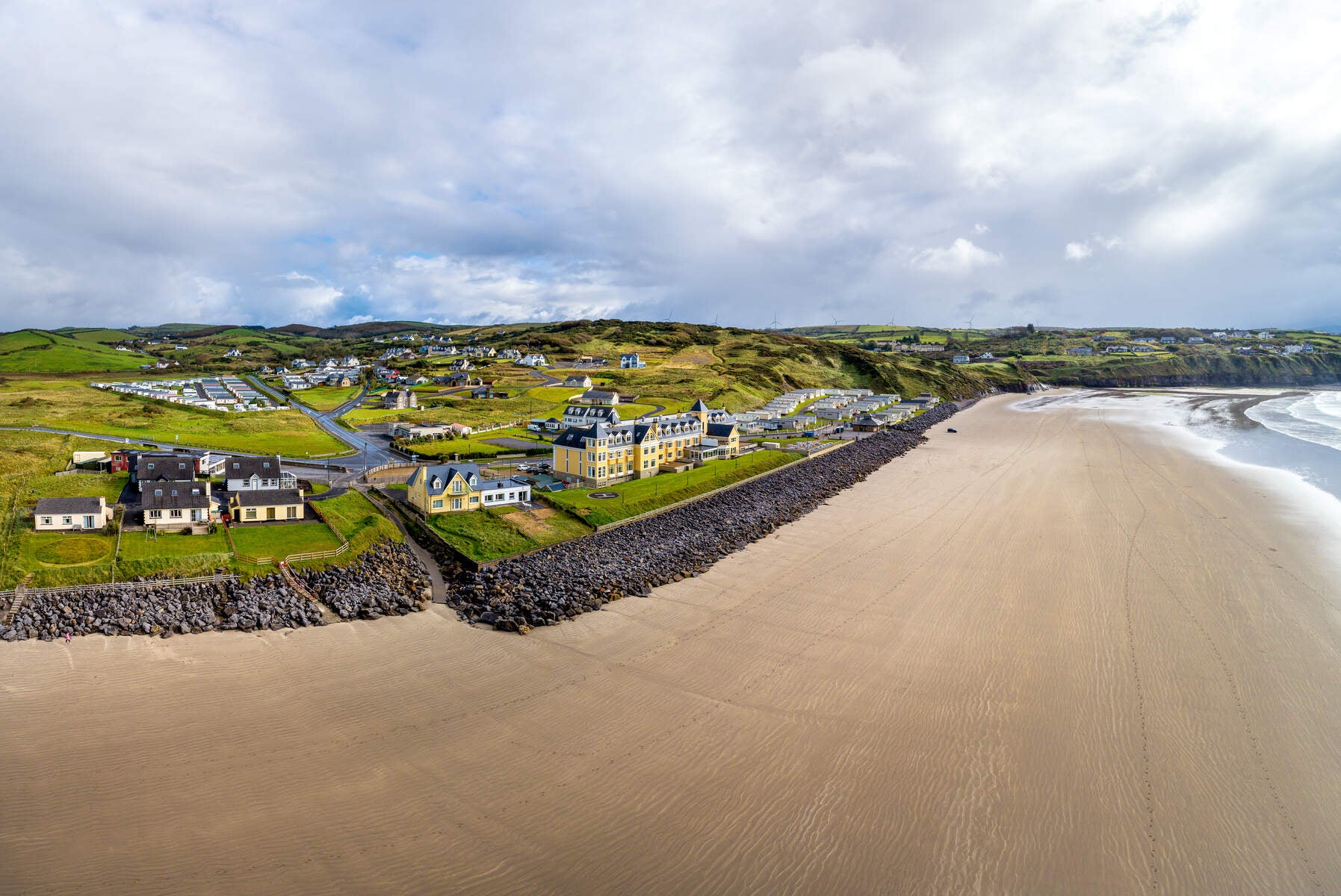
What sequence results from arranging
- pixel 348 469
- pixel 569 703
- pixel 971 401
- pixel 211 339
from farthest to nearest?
pixel 211 339, pixel 971 401, pixel 348 469, pixel 569 703

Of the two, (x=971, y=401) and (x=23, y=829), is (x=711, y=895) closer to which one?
(x=23, y=829)

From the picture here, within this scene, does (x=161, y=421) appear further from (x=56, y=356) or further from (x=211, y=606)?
(x=56, y=356)

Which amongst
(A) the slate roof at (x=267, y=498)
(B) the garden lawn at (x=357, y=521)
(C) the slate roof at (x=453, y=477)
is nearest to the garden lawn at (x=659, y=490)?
(C) the slate roof at (x=453, y=477)

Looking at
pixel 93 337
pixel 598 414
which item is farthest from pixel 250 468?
pixel 93 337

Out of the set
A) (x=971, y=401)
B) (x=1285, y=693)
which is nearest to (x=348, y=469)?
(x=1285, y=693)

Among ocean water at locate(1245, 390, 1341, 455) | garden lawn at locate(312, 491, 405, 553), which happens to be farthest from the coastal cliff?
garden lawn at locate(312, 491, 405, 553)

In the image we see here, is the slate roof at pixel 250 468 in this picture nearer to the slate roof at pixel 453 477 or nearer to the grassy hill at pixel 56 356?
the slate roof at pixel 453 477
